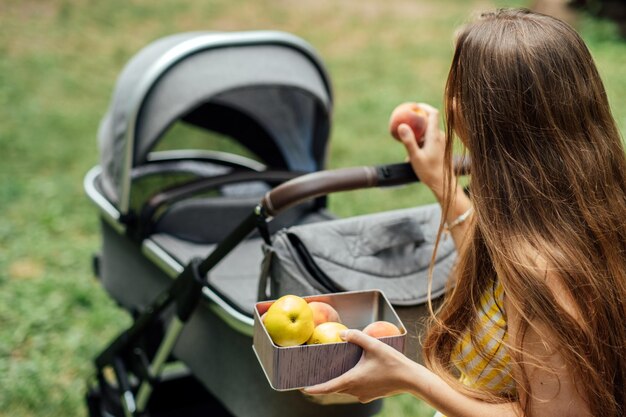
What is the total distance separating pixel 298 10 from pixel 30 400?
281 inches

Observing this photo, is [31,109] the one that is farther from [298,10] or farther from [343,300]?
[343,300]

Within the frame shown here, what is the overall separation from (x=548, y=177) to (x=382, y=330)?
41 cm

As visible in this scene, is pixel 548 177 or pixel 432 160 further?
pixel 432 160

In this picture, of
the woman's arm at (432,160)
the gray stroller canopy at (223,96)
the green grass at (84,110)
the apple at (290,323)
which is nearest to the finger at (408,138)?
the woman's arm at (432,160)

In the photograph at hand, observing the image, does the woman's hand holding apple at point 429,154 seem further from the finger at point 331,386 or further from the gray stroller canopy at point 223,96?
the gray stroller canopy at point 223,96

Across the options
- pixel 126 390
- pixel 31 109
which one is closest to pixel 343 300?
pixel 126 390

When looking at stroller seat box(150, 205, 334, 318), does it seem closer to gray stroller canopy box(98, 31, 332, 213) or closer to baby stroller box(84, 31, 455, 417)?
baby stroller box(84, 31, 455, 417)

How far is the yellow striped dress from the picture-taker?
1730 millimetres

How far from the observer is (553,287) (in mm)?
1541

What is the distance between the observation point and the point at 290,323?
1.58 metres

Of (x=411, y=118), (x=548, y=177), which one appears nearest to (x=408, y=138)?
(x=411, y=118)

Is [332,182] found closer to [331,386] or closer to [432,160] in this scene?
[432,160]

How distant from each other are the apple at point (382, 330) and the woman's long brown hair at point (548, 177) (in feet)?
0.66

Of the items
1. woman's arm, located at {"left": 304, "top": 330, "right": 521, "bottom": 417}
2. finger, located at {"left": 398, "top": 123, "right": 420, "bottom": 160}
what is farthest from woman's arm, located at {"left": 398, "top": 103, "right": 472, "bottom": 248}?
woman's arm, located at {"left": 304, "top": 330, "right": 521, "bottom": 417}
